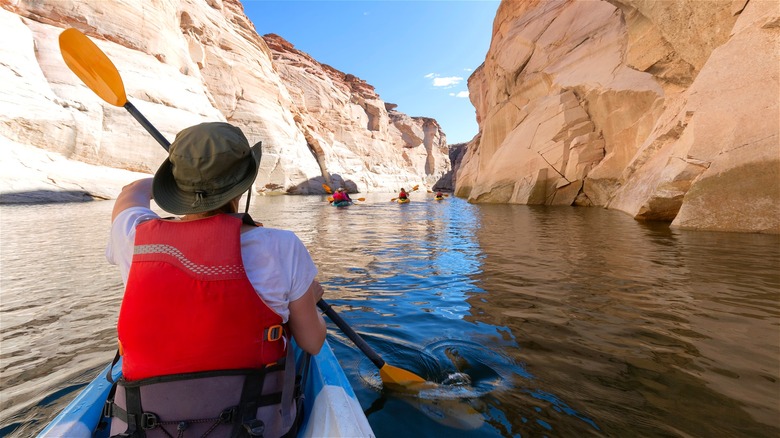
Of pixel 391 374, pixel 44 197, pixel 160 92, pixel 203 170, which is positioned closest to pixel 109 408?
pixel 203 170

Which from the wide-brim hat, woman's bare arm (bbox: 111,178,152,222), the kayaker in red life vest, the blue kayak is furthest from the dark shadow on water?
the wide-brim hat

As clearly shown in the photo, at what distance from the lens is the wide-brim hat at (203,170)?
129 centimetres

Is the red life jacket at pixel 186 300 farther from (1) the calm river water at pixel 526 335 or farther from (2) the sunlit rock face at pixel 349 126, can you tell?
(2) the sunlit rock face at pixel 349 126

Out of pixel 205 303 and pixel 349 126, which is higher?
pixel 349 126

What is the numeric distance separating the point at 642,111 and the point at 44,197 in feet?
82.6

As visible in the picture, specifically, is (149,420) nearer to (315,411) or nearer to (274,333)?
(274,333)

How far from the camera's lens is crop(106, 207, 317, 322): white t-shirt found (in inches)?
49.9

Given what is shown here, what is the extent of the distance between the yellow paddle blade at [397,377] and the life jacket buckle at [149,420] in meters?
1.42

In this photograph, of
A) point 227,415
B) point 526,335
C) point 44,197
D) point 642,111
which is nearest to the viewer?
point 227,415

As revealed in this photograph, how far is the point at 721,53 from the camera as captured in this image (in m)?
7.93

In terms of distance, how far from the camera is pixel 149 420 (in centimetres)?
124

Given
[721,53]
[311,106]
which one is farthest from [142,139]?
[311,106]

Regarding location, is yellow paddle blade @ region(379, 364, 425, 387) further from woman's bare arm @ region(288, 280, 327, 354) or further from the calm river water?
woman's bare arm @ region(288, 280, 327, 354)

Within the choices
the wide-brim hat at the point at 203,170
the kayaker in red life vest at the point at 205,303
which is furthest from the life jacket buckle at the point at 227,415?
the wide-brim hat at the point at 203,170
